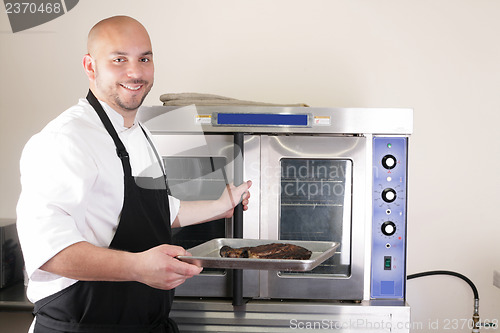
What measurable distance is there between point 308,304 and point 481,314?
1.21m

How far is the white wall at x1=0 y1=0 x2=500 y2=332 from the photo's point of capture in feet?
10.0

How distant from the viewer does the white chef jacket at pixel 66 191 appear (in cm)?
154

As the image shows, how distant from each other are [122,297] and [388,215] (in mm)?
1135

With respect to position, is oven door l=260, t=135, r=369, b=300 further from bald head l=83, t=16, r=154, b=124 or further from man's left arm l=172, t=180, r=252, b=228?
bald head l=83, t=16, r=154, b=124

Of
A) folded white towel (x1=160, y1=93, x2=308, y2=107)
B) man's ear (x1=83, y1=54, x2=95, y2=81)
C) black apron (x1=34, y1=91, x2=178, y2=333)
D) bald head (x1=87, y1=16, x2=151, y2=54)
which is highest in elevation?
bald head (x1=87, y1=16, x2=151, y2=54)

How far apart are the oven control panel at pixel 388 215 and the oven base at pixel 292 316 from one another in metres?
0.08

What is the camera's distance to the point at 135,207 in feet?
5.81

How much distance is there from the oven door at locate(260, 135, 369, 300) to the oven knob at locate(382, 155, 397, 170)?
3.1 inches

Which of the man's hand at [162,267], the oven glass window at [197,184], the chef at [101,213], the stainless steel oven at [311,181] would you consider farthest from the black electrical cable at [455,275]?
the man's hand at [162,267]

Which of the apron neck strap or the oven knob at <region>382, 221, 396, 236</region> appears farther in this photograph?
the oven knob at <region>382, 221, 396, 236</region>

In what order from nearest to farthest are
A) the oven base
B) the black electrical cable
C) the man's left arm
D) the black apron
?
the black apron < the man's left arm < the oven base < the black electrical cable

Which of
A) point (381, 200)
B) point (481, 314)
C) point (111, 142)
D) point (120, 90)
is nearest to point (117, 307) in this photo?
point (111, 142)

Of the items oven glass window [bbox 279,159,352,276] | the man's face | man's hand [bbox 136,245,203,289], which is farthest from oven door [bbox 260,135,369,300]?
man's hand [bbox 136,245,203,289]

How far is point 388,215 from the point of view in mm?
2373
